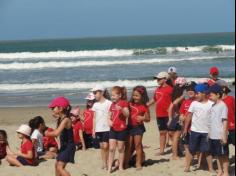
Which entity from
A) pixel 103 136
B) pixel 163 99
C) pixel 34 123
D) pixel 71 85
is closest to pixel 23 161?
pixel 34 123

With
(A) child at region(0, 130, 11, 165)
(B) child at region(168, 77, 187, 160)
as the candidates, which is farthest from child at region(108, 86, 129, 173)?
(A) child at region(0, 130, 11, 165)

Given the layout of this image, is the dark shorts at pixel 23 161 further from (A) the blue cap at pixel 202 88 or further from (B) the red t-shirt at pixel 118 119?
(A) the blue cap at pixel 202 88

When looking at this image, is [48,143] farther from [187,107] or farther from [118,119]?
[187,107]

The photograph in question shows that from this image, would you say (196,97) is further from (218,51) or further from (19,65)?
(218,51)

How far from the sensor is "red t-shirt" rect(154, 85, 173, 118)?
881 centimetres

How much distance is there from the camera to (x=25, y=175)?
8109 millimetres

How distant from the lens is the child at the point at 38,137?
9.25 metres

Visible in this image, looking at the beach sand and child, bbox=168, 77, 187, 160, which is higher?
child, bbox=168, 77, 187, 160

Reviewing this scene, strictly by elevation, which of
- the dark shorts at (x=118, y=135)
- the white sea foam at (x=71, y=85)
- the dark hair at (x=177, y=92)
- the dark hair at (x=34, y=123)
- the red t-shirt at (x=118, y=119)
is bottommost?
the white sea foam at (x=71, y=85)

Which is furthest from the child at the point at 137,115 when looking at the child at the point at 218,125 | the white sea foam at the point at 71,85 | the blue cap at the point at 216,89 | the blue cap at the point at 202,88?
the white sea foam at the point at 71,85

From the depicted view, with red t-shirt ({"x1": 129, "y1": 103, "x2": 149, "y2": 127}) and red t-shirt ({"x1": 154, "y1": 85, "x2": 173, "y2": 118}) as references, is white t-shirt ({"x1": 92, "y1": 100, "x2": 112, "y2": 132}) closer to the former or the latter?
red t-shirt ({"x1": 129, "y1": 103, "x2": 149, "y2": 127})

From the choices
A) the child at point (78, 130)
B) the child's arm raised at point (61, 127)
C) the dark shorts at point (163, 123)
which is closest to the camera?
the child's arm raised at point (61, 127)

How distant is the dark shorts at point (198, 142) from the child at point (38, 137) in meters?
2.68

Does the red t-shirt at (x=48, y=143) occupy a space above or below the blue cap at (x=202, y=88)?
below
